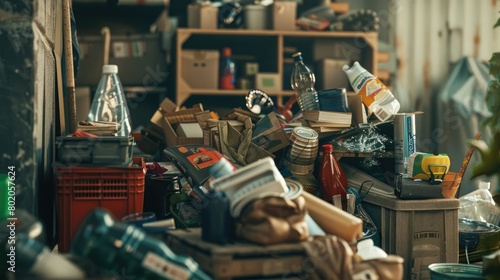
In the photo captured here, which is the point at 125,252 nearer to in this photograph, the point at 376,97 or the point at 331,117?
the point at 331,117

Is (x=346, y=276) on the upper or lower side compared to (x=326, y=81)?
lower

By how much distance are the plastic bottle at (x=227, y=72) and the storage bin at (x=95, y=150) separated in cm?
329

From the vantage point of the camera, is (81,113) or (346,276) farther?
(81,113)

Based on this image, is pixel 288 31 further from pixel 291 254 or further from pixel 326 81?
pixel 291 254

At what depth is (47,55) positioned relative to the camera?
2824 millimetres

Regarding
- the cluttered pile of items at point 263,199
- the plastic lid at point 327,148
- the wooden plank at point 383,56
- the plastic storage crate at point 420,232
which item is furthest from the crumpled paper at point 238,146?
the wooden plank at point 383,56

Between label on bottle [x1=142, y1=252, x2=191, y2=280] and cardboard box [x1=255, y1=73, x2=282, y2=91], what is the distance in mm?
3930

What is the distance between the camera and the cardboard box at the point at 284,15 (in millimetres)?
5777

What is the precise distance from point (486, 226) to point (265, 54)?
3.43 meters

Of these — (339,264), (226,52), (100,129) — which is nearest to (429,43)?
(226,52)

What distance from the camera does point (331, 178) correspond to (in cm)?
312

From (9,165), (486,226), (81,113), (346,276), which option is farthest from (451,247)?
(81,113)

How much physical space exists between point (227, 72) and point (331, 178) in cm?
289

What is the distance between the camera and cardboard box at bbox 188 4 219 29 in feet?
18.7
